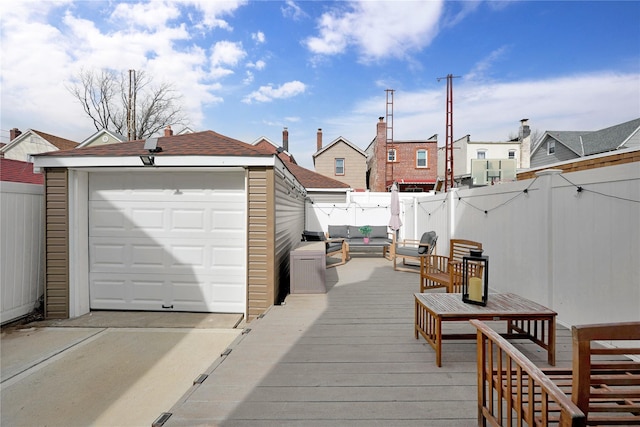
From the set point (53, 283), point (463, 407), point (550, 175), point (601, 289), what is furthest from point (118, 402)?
point (550, 175)

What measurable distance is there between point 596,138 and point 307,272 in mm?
21474

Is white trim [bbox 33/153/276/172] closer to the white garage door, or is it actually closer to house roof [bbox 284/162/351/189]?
the white garage door

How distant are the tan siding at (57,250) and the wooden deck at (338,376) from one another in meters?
3.34

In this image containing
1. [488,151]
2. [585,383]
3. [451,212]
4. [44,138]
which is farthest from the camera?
[488,151]

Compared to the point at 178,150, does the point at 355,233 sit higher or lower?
lower

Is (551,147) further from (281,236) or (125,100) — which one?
(125,100)

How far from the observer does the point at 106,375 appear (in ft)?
10.3

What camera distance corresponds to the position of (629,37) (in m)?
6.38

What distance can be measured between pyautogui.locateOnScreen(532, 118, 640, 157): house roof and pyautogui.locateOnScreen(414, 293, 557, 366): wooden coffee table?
18293mm

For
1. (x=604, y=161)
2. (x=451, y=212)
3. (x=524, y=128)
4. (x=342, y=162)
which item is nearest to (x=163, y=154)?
(x=451, y=212)

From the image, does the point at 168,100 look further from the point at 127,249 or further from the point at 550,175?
the point at 550,175

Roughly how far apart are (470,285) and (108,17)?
27.5 feet

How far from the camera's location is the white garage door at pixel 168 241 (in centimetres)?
489

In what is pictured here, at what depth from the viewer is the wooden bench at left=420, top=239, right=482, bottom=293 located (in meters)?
4.10
